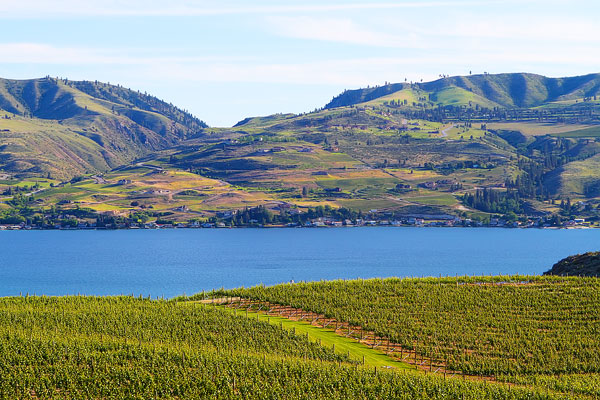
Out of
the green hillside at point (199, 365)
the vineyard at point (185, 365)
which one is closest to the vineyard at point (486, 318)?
the green hillside at point (199, 365)

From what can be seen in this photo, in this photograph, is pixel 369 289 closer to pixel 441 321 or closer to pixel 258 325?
pixel 441 321

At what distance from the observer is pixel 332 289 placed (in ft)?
251

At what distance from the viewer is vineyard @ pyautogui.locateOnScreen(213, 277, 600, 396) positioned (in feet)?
175

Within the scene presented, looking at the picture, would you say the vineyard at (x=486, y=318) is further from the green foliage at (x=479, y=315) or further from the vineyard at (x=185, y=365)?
the vineyard at (x=185, y=365)

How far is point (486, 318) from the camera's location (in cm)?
6456

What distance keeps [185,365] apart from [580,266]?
197 feet

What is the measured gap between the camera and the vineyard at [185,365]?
46500 mm

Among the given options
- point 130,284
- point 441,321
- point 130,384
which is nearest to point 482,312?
point 441,321

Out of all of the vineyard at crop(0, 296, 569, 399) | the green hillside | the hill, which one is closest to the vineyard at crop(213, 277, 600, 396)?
the green hillside

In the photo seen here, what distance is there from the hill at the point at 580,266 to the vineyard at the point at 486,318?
28.9ft

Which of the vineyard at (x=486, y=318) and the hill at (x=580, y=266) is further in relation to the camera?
the hill at (x=580, y=266)

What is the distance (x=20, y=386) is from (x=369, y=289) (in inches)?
1530

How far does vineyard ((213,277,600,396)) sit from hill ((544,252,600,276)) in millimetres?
8800

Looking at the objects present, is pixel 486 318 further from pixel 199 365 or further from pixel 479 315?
pixel 199 365
